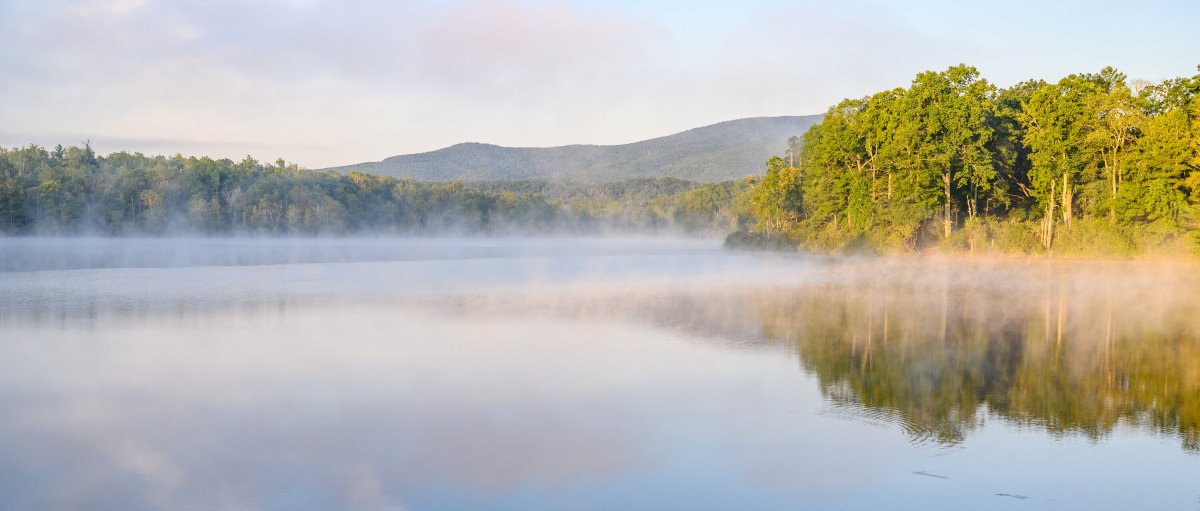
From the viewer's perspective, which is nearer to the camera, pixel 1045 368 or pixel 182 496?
pixel 182 496

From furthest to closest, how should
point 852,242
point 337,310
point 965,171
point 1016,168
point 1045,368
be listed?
point 852,242 < point 1016,168 < point 965,171 < point 337,310 < point 1045,368

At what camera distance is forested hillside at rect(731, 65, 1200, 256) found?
3378 cm

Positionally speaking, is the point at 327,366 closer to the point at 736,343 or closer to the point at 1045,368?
the point at 736,343

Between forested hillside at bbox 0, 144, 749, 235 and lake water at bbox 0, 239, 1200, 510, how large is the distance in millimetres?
57850

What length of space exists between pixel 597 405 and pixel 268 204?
90256 mm

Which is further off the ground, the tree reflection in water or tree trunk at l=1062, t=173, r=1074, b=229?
tree trunk at l=1062, t=173, r=1074, b=229

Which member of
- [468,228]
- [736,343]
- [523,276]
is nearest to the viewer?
[736,343]

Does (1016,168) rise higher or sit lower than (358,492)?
higher

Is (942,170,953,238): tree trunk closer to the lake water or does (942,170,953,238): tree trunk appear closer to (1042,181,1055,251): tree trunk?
(1042,181,1055,251): tree trunk

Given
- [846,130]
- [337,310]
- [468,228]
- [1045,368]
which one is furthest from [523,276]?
[468,228]

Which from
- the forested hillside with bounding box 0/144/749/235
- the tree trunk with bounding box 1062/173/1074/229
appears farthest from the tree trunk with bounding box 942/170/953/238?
the forested hillside with bounding box 0/144/749/235

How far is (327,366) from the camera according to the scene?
1114 cm

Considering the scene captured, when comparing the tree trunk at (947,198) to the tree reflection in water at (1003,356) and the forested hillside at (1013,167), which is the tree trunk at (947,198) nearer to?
the forested hillside at (1013,167)

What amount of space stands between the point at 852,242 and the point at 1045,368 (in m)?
Answer: 36.8
